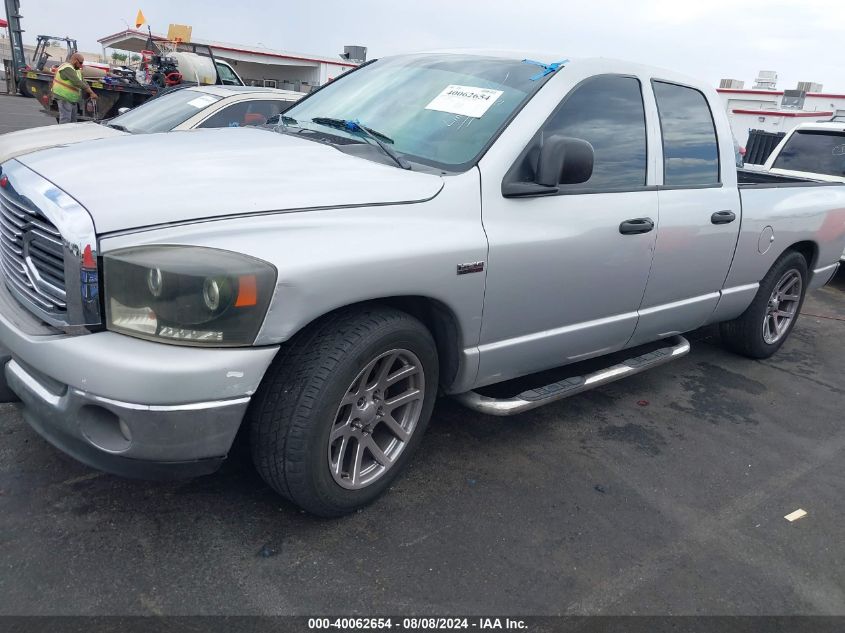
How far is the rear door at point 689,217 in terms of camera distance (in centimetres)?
378

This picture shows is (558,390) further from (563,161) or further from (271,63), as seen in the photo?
(271,63)

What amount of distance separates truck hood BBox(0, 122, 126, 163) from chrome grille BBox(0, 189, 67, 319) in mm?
3418

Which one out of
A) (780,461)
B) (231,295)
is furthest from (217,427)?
(780,461)

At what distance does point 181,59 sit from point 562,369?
1491 centimetres

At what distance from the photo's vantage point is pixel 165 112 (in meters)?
7.13

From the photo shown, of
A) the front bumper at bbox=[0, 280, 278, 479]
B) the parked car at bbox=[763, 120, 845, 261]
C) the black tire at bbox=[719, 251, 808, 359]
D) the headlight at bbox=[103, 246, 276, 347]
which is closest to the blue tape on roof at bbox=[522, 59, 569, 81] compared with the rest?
the headlight at bbox=[103, 246, 276, 347]

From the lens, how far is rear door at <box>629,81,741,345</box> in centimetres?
378

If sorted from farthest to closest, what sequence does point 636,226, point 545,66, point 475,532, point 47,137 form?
1. point 47,137
2. point 636,226
3. point 545,66
4. point 475,532

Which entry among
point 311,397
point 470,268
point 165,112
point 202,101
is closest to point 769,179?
point 470,268

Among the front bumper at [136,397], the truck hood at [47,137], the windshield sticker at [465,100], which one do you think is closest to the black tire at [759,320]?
the windshield sticker at [465,100]

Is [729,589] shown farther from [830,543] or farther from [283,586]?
[283,586]

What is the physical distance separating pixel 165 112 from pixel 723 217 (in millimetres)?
5627

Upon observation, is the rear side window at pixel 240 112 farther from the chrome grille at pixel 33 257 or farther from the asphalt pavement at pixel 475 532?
the chrome grille at pixel 33 257

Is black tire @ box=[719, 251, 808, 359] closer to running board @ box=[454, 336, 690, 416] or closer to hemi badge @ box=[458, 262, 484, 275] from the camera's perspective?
running board @ box=[454, 336, 690, 416]
